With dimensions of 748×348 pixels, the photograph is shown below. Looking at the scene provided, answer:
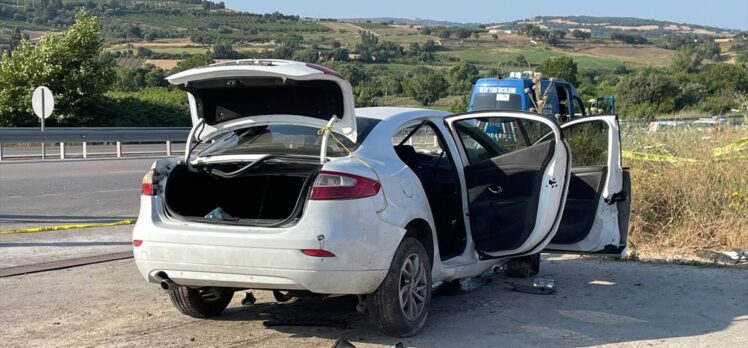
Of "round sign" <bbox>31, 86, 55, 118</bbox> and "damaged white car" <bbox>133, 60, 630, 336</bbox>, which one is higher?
"damaged white car" <bbox>133, 60, 630, 336</bbox>

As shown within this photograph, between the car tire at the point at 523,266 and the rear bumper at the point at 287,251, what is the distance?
2368mm

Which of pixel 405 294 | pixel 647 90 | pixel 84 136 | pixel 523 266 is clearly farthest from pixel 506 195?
pixel 647 90

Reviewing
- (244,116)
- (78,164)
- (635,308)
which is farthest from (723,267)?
(78,164)

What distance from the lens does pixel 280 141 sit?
6.54m

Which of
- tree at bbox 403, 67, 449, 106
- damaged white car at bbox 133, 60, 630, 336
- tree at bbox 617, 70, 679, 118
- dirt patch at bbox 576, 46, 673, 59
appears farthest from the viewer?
dirt patch at bbox 576, 46, 673, 59

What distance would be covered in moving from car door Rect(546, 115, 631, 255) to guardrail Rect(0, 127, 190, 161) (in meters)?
19.9

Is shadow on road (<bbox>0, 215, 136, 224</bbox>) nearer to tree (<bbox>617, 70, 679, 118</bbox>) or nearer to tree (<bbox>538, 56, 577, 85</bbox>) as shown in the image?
tree (<bbox>617, 70, 679, 118</bbox>)

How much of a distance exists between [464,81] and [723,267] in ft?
100

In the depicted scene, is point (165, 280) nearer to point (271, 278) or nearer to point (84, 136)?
point (271, 278)

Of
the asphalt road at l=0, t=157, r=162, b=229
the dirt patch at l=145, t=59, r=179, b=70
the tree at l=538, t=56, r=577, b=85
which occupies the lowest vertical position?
the dirt patch at l=145, t=59, r=179, b=70

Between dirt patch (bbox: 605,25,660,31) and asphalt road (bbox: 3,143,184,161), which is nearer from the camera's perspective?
asphalt road (bbox: 3,143,184,161)

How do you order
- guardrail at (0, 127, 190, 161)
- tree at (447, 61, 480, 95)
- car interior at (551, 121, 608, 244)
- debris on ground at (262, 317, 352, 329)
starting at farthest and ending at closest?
1. tree at (447, 61, 480, 95)
2. guardrail at (0, 127, 190, 161)
3. car interior at (551, 121, 608, 244)
4. debris on ground at (262, 317, 352, 329)

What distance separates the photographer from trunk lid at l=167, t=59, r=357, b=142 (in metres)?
6.12

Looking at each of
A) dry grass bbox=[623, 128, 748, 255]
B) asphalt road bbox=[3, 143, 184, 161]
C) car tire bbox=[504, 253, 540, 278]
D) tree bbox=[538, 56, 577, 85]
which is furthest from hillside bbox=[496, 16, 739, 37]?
car tire bbox=[504, 253, 540, 278]
